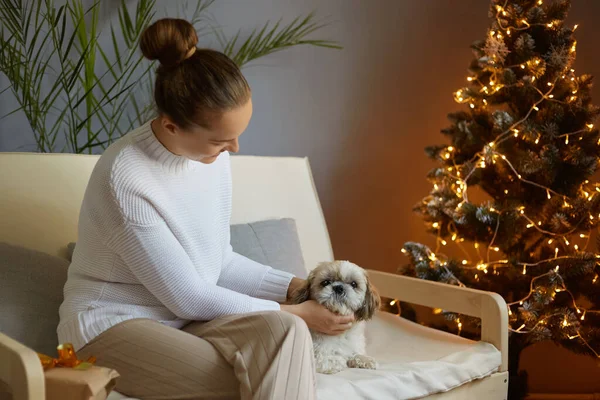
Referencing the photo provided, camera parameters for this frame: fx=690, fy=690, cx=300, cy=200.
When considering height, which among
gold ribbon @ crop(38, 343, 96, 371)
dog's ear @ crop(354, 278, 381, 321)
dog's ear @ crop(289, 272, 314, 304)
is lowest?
dog's ear @ crop(354, 278, 381, 321)

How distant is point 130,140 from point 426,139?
1.84 metres

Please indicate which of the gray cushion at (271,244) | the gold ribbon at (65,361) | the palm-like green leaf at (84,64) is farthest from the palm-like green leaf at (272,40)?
the gold ribbon at (65,361)

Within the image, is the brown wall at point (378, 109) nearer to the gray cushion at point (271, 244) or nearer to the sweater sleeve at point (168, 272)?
the gray cushion at point (271, 244)

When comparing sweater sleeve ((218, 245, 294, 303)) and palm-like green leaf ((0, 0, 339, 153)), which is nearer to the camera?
sweater sleeve ((218, 245, 294, 303))

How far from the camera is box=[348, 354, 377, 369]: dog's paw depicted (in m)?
1.67

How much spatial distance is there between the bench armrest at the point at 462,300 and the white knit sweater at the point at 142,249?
67 cm

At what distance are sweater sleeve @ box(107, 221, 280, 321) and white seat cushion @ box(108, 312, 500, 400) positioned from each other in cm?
22

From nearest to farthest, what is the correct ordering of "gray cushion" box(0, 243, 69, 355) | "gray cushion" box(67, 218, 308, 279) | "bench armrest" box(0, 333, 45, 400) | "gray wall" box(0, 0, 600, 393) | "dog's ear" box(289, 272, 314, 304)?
"bench armrest" box(0, 333, 45, 400), "gray cushion" box(0, 243, 69, 355), "dog's ear" box(289, 272, 314, 304), "gray cushion" box(67, 218, 308, 279), "gray wall" box(0, 0, 600, 393)

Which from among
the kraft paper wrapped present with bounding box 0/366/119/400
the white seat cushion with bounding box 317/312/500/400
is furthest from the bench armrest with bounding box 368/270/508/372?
the kraft paper wrapped present with bounding box 0/366/119/400

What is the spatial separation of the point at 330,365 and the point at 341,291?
6.9 inches

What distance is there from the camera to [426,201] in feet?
8.32

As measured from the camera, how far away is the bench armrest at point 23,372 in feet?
3.27

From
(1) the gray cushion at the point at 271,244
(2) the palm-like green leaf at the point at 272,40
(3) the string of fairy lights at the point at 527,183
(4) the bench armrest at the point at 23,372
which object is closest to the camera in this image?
(4) the bench armrest at the point at 23,372

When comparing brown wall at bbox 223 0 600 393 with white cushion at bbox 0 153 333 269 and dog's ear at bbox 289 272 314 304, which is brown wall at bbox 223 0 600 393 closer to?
white cushion at bbox 0 153 333 269
